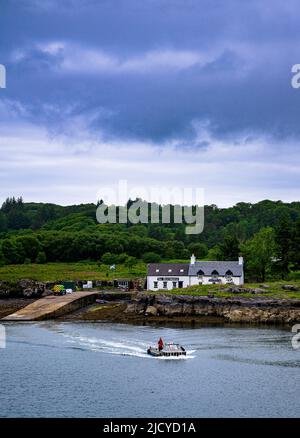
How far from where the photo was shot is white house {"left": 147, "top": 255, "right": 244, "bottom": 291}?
132625 millimetres

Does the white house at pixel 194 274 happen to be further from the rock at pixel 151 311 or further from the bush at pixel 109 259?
the bush at pixel 109 259

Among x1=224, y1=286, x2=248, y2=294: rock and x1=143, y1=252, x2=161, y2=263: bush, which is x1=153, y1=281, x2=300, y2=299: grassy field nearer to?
x1=224, y1=286, x2=248, y2=294: rock

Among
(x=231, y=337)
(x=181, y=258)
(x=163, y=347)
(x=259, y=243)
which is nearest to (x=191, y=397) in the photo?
(x=163, y=347)

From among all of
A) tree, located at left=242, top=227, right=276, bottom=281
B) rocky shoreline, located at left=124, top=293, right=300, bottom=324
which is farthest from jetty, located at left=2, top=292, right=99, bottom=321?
tree, located at left=242, top=227, right=276, bottom=281

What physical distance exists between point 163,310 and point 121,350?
112 feet

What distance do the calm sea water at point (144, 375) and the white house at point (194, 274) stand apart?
33.8 meters

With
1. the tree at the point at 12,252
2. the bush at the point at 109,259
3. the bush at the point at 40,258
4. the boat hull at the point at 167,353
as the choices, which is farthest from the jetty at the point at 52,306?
the bush at the point at 40,258

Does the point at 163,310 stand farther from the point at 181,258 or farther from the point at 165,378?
A: the point at 181,258

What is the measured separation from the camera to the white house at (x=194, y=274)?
435 feet

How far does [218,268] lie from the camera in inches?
5271

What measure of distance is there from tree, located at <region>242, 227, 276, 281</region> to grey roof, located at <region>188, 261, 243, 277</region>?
20.8 ft

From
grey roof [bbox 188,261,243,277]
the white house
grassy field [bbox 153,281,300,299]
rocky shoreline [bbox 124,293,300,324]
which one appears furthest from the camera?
grey roof [bbox 188,261,243,277]

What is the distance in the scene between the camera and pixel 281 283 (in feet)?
412
